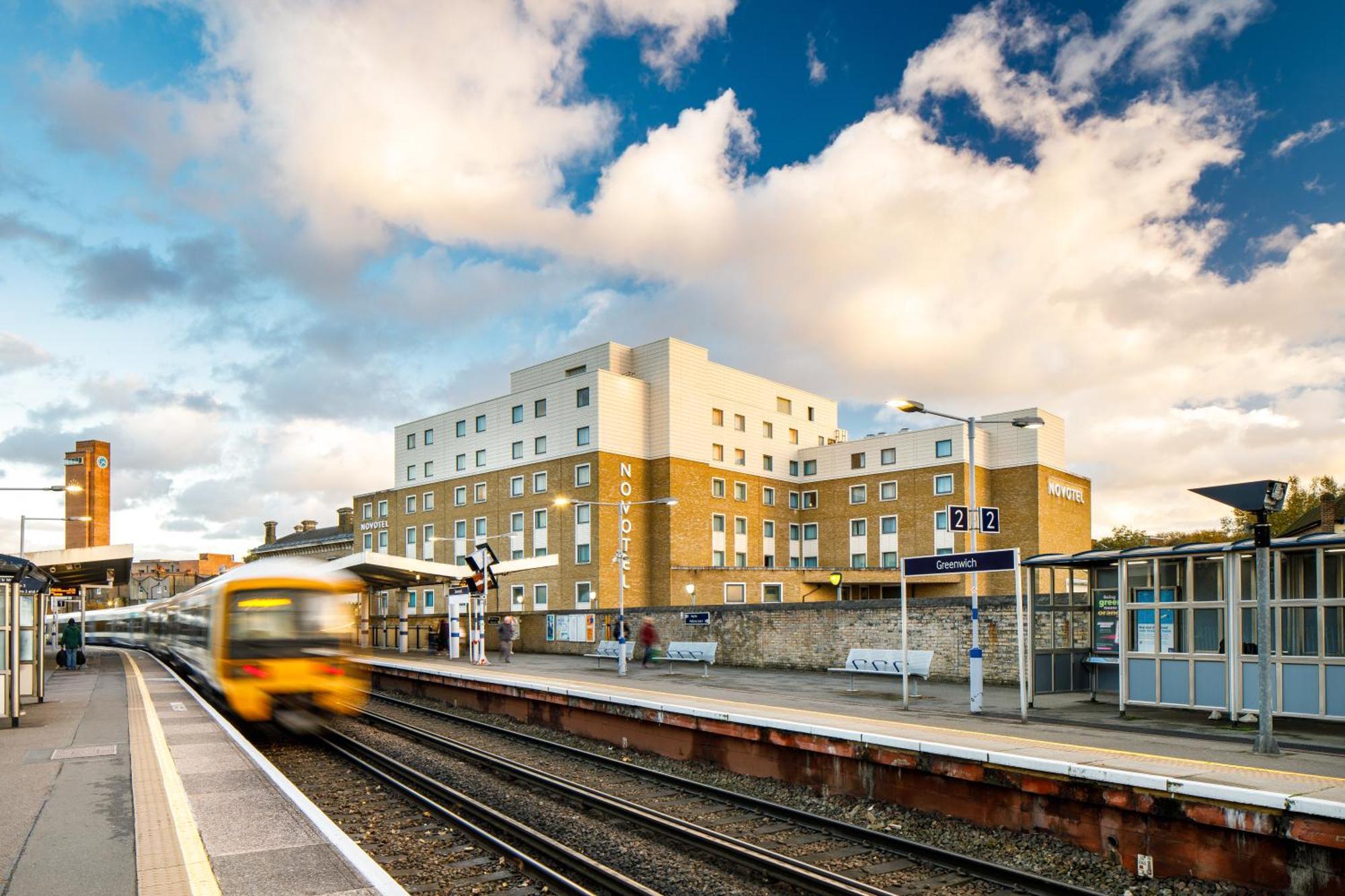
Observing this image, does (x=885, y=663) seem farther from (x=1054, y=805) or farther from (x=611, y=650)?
(x=611, y=650)

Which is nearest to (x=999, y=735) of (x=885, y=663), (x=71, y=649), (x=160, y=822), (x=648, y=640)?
(x=885, y=663)

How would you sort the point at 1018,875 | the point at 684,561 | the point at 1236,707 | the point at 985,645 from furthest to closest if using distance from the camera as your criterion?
the point at 684,561 < the point at 985,645 < the point at 1236,707 < the point at 1018,875

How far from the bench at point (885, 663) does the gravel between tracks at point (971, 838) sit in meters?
7.03

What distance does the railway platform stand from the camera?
723 centimetres

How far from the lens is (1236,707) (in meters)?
13.8

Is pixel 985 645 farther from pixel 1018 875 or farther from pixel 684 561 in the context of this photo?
pixel 684 561

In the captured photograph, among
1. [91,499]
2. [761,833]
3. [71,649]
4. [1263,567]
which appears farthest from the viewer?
[91,499]

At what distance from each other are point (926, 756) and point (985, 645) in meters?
11.0

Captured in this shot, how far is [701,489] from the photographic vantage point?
57688 mm

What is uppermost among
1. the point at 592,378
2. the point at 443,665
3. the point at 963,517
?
the point at 592,378

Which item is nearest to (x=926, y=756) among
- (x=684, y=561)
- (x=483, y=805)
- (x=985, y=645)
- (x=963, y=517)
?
(x=483, y=805)

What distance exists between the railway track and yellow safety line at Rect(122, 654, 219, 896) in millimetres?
4858

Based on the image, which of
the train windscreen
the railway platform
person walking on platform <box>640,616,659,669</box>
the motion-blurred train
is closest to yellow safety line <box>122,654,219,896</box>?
the railway platform

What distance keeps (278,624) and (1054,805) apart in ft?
44.7
